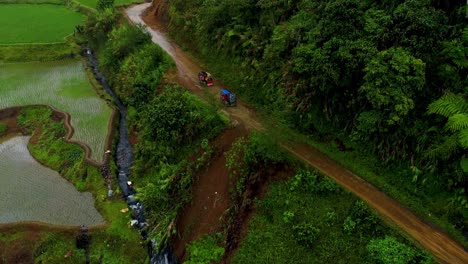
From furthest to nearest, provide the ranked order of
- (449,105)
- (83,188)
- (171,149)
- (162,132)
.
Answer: (171,149) → (83,188) → (162,132) → (449,105)

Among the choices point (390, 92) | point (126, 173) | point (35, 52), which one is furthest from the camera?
point (35, 52)

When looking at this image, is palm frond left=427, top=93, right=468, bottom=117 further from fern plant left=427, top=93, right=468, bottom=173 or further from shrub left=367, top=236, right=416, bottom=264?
shrub left=367, top=236, right=416, bottom=264

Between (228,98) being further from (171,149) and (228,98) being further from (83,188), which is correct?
(83,188)

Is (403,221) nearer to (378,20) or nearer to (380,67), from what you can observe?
(380,67)

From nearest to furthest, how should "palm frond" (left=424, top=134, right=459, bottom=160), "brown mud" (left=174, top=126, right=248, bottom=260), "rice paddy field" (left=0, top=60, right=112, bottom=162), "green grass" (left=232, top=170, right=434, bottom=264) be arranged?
"palm frond" (left=424, top=134, right=459, bottom=160), "green grass" (left=232, top=170, right=434, bottom=264), "brown mud" (left=174, top=126, right=248, bottom=260), "rice paddy field" (left=0, top=60, right=112, bottom=162)

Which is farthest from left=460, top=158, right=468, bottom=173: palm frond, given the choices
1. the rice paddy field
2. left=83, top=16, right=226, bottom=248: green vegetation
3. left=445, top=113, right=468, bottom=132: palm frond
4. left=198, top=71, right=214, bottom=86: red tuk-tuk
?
the rice paddy field

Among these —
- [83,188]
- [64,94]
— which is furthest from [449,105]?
[64,94]
